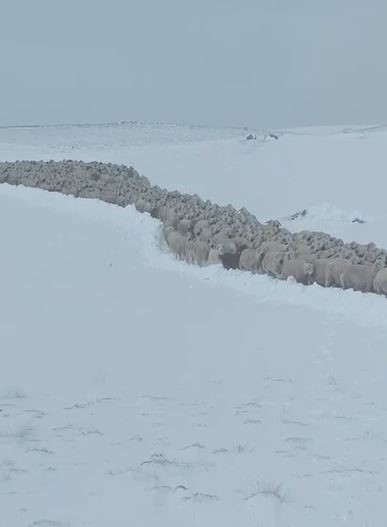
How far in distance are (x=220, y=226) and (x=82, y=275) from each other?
81.5 inches

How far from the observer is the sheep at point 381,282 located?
306 inches

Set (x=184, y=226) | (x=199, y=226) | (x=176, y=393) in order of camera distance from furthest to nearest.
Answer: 1. (x=184, y=226)
2. (x=199, y=226)
3. (x=176, y=393)

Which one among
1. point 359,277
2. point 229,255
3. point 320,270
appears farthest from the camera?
point 229,255

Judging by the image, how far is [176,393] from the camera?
17.6 ft

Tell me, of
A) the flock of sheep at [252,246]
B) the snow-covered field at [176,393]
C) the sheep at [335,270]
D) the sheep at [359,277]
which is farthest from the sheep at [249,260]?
the sheep at [359,277]

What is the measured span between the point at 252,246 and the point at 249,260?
363mm

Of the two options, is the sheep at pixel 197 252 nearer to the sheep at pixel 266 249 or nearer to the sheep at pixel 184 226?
the sheep at pixel 184 226

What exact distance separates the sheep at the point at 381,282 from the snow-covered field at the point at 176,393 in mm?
161

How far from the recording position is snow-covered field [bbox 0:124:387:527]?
3.64 metres

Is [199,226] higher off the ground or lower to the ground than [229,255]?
higher

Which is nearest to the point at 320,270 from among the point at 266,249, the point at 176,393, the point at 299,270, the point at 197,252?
the point at 299,270

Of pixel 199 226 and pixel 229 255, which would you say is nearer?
pixel 229 255

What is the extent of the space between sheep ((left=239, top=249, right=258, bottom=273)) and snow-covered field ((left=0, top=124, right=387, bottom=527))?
27 centimetres

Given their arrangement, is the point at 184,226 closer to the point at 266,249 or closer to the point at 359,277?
the point at 266,249
